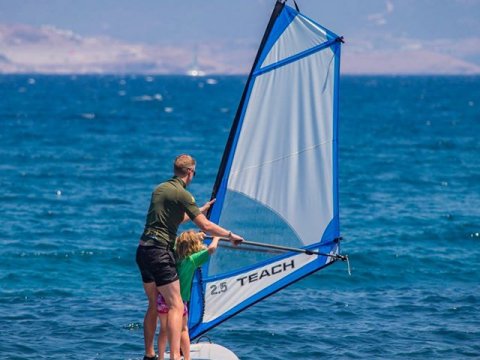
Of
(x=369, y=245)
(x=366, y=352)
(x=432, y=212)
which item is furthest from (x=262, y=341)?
→ (x=432, y=212)

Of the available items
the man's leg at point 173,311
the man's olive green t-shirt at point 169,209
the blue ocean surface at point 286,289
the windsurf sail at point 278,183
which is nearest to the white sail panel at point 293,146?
the windsurf sail at point 278,183

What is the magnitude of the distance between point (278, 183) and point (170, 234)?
6.18 ft

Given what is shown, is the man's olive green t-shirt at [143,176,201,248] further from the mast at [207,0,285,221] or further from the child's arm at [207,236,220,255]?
the mast at [207,0,285,221]

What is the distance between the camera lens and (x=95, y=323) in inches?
688

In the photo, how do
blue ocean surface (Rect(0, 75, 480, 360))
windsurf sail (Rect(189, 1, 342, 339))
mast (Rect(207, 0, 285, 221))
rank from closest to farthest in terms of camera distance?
1. mast (Rect(207, 0, 285, 221))
2. windsurf sail (Rect(189, 1, 342, 339))
3. blue ocean surface (Rect(0, 75, 480, 360))

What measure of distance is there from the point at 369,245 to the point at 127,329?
34.0ft

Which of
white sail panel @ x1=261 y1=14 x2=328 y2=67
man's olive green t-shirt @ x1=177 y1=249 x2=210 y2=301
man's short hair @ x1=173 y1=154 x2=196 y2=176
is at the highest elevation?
white sail panel @ x1=261 y1=14 x2=328 y2=67

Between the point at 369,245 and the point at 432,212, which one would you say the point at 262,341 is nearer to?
the point at 369,245

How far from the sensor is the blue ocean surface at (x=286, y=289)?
54.6 ft

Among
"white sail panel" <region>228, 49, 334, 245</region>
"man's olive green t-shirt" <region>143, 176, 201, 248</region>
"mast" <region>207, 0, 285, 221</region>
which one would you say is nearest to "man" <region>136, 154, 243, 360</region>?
"man's olive green t-shirt" <region>143, 176, 201, 248</region>

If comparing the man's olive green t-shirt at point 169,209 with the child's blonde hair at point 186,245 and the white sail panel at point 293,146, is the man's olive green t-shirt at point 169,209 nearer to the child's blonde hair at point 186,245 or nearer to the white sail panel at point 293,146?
the child's blonde hair at point 186,245

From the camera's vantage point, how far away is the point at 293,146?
13508 millimetres

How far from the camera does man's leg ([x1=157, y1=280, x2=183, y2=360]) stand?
12406 millimetres

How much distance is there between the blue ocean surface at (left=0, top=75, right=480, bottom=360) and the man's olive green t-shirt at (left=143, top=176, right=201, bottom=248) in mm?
3763
